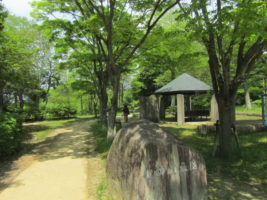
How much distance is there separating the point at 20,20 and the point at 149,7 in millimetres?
19363

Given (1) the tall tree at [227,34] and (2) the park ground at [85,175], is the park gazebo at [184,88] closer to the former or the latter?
(2) the park ground at [85,175]

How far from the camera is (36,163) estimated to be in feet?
21.9

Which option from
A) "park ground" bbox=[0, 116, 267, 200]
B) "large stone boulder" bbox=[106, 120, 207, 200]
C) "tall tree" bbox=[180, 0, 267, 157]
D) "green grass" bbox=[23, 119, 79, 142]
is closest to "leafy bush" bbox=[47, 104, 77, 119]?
"green grass" bbox=[23, 119, 79, 142]

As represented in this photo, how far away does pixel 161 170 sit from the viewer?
3.07 meters

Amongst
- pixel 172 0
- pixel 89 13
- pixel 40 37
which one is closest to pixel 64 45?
pixel 89 13

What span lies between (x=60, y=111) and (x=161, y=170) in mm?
24421

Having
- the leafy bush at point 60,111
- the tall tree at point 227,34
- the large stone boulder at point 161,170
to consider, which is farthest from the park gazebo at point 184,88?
the leafy bush at point 60,111

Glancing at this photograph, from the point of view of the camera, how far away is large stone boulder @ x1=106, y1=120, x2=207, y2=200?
301 cm

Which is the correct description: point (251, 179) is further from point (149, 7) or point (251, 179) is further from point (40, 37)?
point (40, 37)

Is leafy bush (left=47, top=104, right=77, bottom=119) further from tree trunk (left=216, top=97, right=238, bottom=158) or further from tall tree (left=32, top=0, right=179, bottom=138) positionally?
tree trunk (left=216, top=97, right=238, bottom=158)

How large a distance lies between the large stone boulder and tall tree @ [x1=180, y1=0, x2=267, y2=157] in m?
3.23

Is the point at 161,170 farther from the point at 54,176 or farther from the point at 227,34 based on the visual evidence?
the point at 227,34

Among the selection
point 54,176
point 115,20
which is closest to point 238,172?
point 54,176

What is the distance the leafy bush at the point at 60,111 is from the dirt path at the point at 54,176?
58.7 ft
